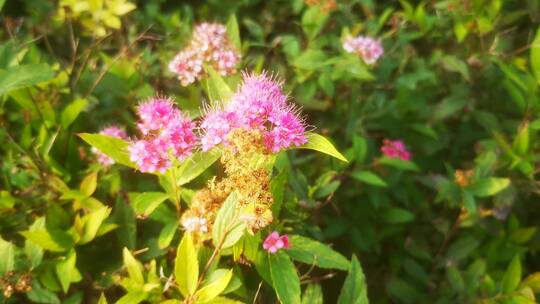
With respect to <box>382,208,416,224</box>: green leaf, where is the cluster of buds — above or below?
below

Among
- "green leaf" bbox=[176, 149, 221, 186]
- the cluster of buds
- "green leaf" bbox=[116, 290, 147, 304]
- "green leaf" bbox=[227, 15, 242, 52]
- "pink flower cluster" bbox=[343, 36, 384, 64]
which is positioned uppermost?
"pink flower cluster" bbox=[343, 36, 384, 64]

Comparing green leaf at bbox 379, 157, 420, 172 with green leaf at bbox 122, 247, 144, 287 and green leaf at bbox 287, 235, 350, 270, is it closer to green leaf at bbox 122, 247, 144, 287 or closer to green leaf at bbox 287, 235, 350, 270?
green leaf at bbox 287, 235, 350, 270

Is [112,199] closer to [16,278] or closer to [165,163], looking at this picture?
[16,278]

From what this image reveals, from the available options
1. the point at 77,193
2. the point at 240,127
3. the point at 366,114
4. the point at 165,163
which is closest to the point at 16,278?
the point at 77,193

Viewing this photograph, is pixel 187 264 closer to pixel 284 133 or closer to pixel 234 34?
pixel 284 133

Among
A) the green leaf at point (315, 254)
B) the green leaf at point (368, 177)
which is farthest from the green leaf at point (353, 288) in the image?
the green leaf at point (368, 177)

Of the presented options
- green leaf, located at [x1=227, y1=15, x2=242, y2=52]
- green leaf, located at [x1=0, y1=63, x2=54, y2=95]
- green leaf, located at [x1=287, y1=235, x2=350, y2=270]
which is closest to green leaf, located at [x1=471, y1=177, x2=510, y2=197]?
green leaf, located at [x1=287, y1=235, x2=350, y2=270]
